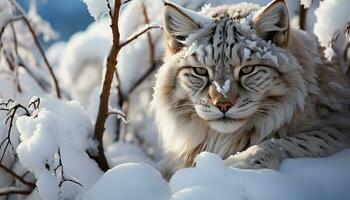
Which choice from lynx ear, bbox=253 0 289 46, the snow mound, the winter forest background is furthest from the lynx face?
the snow mound

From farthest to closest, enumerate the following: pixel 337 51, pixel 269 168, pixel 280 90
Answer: pixel 337 51 → pixel 280 90 → pixel 269 168

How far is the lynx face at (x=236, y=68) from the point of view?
9.71ft

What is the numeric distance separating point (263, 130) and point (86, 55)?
8.52 ft

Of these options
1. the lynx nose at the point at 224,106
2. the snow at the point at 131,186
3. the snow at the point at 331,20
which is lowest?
the lynx nose at the point at 224,106

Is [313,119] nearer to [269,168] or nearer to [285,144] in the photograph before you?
[285,144]

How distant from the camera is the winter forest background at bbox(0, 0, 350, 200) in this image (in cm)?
235

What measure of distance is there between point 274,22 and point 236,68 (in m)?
0.27

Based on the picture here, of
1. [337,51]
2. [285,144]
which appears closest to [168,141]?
[285,144]

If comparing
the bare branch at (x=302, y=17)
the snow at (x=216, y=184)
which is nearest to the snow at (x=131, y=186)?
the snow at (x=216, y=184)

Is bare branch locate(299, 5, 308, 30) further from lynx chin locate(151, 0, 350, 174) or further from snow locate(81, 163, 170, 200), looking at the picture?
snow locate(81, 163, 170, 200)

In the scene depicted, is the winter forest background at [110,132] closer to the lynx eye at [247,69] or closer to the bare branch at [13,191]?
the bare branch at [13,191]

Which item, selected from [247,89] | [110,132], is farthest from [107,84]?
[110,132]

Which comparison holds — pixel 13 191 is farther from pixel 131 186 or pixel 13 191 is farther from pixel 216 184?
pixel 216 184

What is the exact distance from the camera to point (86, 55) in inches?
213
